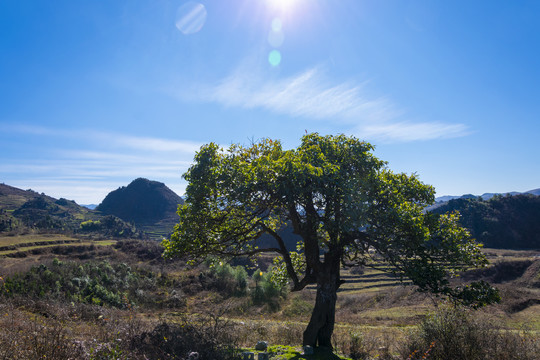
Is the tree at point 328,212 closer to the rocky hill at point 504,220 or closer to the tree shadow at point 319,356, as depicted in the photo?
the tree shadow at point 319,356

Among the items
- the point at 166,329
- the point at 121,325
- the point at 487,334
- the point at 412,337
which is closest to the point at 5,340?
the point at 121,325

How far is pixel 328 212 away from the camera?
429 inches

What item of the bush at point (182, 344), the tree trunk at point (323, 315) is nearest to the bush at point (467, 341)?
the tree trunk at point (323, 315)

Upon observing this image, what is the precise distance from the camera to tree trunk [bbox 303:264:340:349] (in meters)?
11.7

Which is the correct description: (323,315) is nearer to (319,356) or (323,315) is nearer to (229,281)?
(319,356)

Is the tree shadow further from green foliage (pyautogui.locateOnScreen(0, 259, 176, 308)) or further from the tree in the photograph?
green foliage (pyautogui.locateOnScreen(0, 259, 176, 308))

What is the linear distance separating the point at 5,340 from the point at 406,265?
11161 millimetres

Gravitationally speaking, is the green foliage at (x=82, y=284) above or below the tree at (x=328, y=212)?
below

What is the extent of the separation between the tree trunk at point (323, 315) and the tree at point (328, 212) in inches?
1.4

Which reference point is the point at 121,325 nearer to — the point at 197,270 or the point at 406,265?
the point at 406,265

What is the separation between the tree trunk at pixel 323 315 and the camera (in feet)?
38.3

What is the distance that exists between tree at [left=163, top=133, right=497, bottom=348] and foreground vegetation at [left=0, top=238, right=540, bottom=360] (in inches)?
59.8

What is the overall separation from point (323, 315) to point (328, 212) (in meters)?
4.37

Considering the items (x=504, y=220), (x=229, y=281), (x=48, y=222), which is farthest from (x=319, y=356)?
(x=504, y=220)
